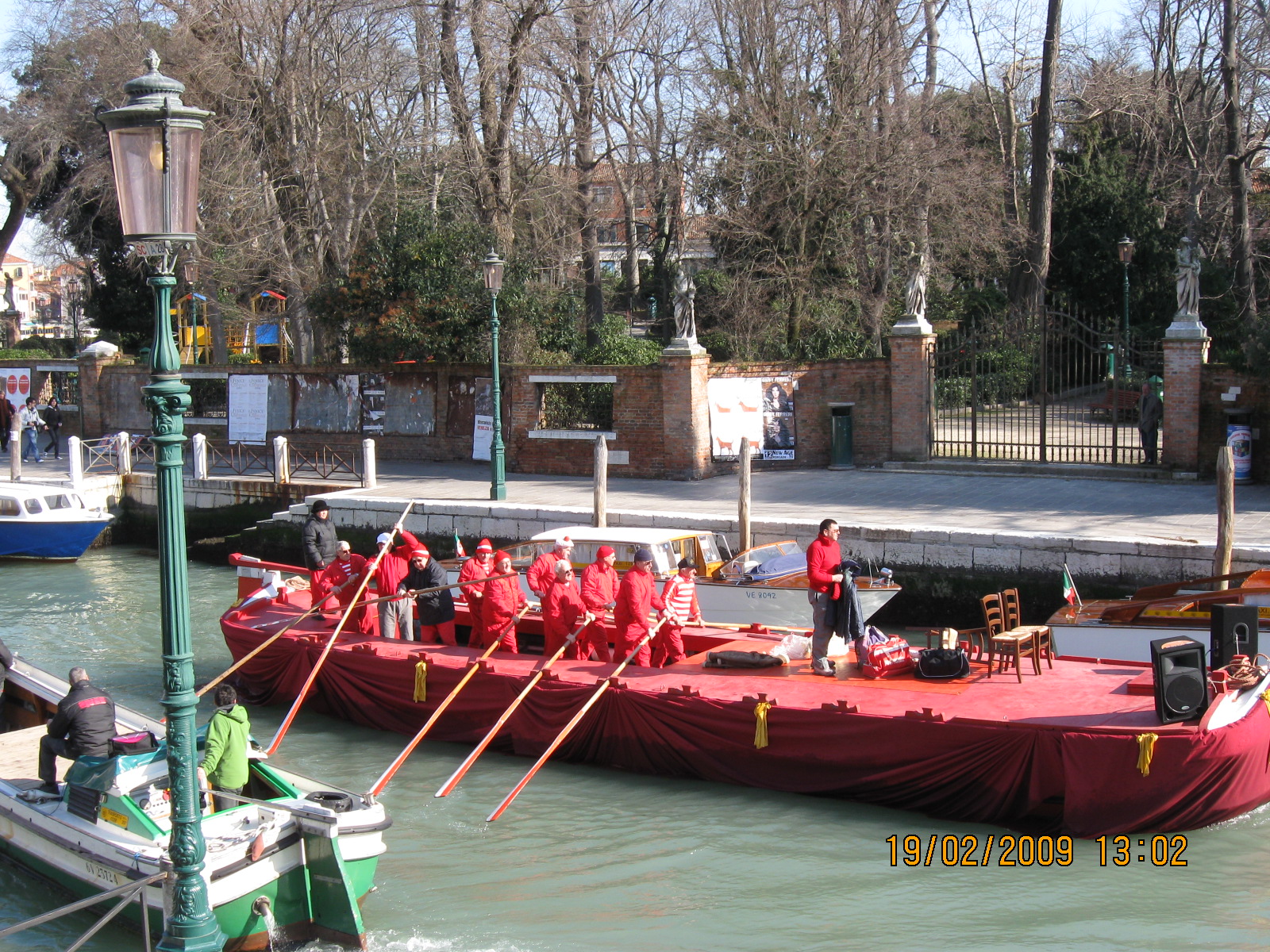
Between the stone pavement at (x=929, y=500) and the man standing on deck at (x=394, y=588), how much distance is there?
5163 mm

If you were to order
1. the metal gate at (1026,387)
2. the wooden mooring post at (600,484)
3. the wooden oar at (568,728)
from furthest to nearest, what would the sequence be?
the metal gate at (1026,387), the wooden mooring post at (600,484), the wooden oar at (568,728)

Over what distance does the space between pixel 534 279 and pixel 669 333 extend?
458cm

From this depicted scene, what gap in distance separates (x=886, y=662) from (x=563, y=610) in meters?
2.98

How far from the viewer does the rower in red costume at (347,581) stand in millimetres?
12827

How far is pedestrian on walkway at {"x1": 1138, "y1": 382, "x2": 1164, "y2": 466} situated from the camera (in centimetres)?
1881

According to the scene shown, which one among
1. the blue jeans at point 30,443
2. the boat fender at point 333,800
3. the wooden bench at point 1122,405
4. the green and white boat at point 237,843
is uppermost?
the wooden bench at point 1122,405

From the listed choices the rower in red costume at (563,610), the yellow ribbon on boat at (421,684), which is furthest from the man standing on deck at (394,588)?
the rower in red costume at (563,610)

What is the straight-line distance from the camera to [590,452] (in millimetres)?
21797

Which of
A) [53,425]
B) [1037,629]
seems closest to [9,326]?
[53,425]

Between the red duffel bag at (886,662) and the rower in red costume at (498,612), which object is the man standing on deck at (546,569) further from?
the red duffel bag at (886,662)

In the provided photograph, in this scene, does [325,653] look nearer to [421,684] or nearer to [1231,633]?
[421,684]

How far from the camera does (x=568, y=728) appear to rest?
31.2 ft

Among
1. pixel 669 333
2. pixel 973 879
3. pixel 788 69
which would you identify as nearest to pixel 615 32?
pixel 788 69

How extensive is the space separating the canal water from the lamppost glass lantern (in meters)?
4.52
